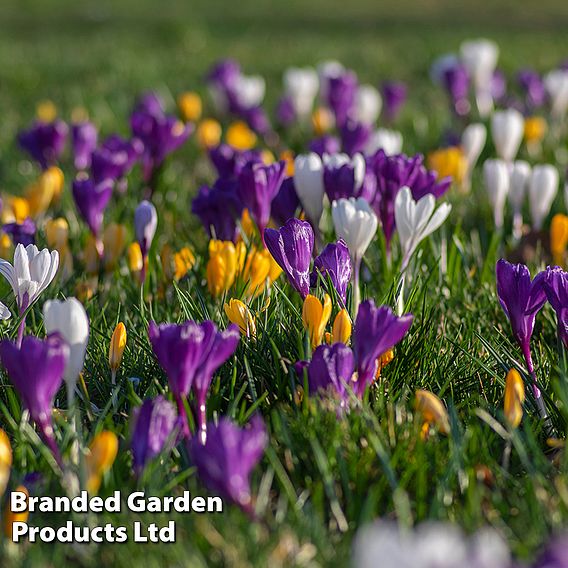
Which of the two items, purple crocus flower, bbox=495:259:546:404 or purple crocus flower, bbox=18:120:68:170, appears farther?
purple crocus flower, bbox=18:120:68:170

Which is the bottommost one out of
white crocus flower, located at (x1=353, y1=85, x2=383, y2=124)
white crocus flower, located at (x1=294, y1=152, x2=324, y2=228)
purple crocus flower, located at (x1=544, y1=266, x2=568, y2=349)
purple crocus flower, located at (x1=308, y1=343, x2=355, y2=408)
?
purple crocus flower, located at (x1=308, y1=343, x2=355, y2=408)

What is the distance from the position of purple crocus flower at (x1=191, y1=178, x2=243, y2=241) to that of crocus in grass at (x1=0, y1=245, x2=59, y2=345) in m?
0.72

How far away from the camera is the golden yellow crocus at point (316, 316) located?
6.22 ft

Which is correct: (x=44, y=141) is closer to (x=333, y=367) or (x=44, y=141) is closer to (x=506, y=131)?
(x=506, y=131)

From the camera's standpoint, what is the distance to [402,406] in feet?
5.90

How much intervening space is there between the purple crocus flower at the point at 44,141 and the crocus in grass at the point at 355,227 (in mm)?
1976

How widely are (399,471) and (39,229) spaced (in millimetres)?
1813

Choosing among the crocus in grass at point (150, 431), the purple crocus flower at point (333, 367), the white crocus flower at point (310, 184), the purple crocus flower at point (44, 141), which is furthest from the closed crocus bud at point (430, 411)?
the purple crocus flower at point (44, 141)

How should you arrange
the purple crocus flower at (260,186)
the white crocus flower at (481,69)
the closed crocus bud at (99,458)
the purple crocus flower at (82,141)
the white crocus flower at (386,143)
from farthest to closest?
the white crocus flower at (481,69) → the purple crocus flower at (82,141) → the white crocus flower at (386,143) → the purple crocus flower at (260,186) → the closed crocus bud at (99,458)

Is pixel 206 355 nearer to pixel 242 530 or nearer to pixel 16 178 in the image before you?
pixel 242 530

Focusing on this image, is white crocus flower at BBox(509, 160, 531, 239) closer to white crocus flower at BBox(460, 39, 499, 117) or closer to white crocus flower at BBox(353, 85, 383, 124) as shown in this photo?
white crocus flower at BBox(353, 85, 383, 124)

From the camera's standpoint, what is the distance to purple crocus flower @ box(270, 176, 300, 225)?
8.50 ft

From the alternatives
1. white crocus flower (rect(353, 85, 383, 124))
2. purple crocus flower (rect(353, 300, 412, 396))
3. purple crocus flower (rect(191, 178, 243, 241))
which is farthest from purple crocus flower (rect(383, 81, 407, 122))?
purple crocus flower (rect(353, 300, 412, 396))

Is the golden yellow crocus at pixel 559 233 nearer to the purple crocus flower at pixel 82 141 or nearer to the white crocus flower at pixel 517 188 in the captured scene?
the white crocus flower at pixel 517 188
